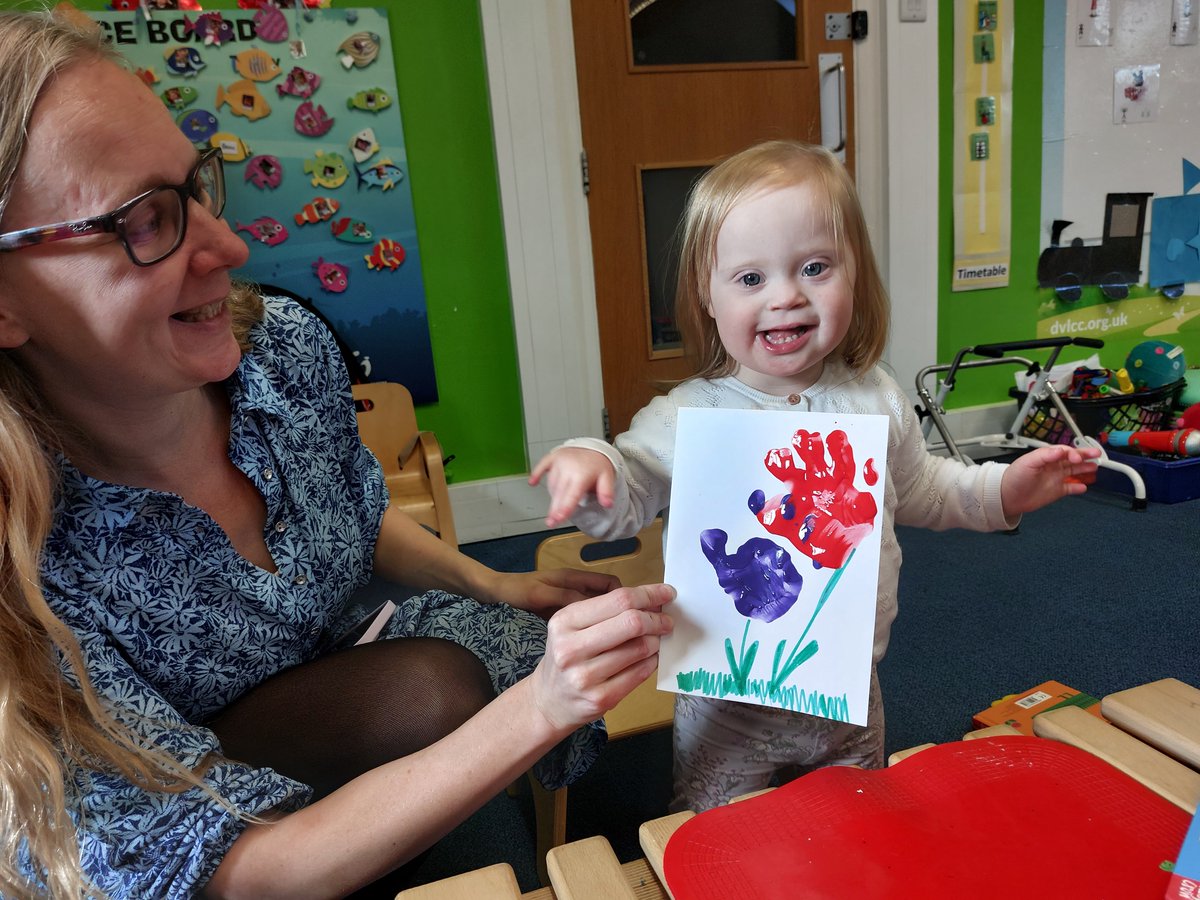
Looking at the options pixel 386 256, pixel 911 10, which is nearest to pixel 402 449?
pixel 386 256

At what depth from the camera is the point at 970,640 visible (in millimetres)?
1948

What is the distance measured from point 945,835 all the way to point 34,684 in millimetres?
754

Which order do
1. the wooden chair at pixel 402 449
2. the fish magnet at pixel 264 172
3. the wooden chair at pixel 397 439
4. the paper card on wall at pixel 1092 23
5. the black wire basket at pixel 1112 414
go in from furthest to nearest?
the paper card on wall at pixel 1092 23 → the black wire basket at pixel 1112 414 → the fish magnet at pixel 264 172 → the wooden chair at pixel 397 439 → the wooden chair at pixel 402 449

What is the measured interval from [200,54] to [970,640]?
270 centimetres

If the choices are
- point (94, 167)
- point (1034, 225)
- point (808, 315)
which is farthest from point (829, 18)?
point (94, 167)

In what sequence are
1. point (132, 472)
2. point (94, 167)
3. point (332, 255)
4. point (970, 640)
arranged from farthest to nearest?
1. point (332, 255)
2. point (970, 640)
3. point (132, 472)
4. point (94, 167)

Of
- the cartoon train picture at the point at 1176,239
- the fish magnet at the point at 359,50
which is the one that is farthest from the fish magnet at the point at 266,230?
the cartoon train picture at the point at 1176,239

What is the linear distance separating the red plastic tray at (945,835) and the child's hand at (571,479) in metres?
0.29

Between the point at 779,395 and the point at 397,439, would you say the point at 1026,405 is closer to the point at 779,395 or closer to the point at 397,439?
the point at 397,439

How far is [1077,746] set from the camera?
2.54ft

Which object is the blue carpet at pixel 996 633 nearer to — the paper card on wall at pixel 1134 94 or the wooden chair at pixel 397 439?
the wooden chair at pixel 397 439

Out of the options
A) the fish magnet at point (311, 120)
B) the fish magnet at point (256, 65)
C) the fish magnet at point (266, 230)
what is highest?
the fish magnet at point (256, 65)

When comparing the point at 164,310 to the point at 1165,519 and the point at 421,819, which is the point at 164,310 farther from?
Result: the point at 1165,519

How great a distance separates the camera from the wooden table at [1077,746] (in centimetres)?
64
